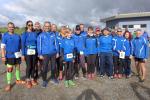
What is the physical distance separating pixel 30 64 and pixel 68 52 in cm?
133

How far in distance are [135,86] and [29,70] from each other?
3569 mm

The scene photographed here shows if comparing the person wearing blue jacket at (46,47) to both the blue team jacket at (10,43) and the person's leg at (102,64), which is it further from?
the person's leg at (102,64)

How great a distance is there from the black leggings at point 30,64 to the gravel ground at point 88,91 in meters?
0.49

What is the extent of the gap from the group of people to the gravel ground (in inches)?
14.1

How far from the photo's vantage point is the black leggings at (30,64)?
8.66 m

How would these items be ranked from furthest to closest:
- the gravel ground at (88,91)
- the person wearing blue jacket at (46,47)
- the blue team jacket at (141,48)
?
the blue team jacket at (141,48) → the person wearing blue jacket at (46,47) → the gravel ground at (88,91)

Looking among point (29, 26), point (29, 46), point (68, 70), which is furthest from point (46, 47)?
point (68, 70)

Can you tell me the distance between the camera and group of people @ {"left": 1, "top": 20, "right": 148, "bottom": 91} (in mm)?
8625

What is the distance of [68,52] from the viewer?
9.00 m

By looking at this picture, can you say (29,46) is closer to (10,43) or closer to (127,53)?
(10,43)

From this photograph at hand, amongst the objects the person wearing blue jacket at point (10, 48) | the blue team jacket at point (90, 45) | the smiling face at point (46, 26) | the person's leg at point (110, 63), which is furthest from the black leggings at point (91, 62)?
the person wearing blue jacket at point (10, 48)

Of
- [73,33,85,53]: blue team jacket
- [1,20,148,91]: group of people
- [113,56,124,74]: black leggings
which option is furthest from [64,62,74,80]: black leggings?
[113,56,124,74]: black leggings

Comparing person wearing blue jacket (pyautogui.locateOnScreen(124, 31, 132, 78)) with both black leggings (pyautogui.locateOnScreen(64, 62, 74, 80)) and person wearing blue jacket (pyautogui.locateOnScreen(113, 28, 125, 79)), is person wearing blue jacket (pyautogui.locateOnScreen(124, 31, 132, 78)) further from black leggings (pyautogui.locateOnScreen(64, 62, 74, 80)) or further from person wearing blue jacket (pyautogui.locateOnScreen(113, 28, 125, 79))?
black leggings (pyautogui.locateOnScreen(64, 62, 74, 80))

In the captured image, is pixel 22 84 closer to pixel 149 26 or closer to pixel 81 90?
pixel 81 90
